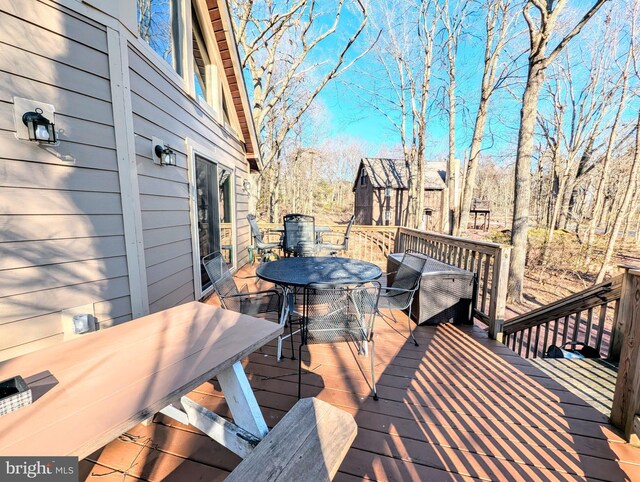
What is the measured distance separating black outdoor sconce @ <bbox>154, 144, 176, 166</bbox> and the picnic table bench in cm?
178

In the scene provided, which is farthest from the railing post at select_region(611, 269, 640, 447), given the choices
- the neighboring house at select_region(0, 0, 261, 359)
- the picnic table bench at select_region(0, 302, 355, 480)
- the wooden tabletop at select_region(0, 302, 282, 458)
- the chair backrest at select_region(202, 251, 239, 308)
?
the neighboring house at select_region(0, 0, 261, 359)

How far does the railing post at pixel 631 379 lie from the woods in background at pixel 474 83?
3981 mm

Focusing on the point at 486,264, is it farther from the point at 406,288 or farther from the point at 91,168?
the point at 91,168

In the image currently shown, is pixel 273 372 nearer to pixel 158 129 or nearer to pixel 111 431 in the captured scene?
pixel 111 431

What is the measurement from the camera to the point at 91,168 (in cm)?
211

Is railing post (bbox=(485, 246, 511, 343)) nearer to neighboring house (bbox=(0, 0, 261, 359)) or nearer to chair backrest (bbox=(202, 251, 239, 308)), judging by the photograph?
chair backrest (bbox=(202, 251, 239, 308))

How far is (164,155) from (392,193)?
16.6 m

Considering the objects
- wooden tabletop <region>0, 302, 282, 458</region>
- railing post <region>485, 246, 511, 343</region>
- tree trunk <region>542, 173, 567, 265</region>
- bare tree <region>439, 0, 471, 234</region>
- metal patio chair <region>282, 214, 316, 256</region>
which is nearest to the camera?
wooden tabletop <region>0, 302, 282, 458</region>

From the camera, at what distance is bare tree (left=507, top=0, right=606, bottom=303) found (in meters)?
4.54

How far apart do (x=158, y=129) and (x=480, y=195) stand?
3593cm

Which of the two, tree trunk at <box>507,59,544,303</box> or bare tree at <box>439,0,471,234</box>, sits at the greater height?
bare tree at <box>439,0,471,234</box>

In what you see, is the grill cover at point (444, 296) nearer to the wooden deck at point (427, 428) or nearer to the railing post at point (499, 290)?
the railing post at point (499, 290)

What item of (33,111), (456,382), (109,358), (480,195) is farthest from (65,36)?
(480,195)

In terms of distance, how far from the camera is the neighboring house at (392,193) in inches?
712
